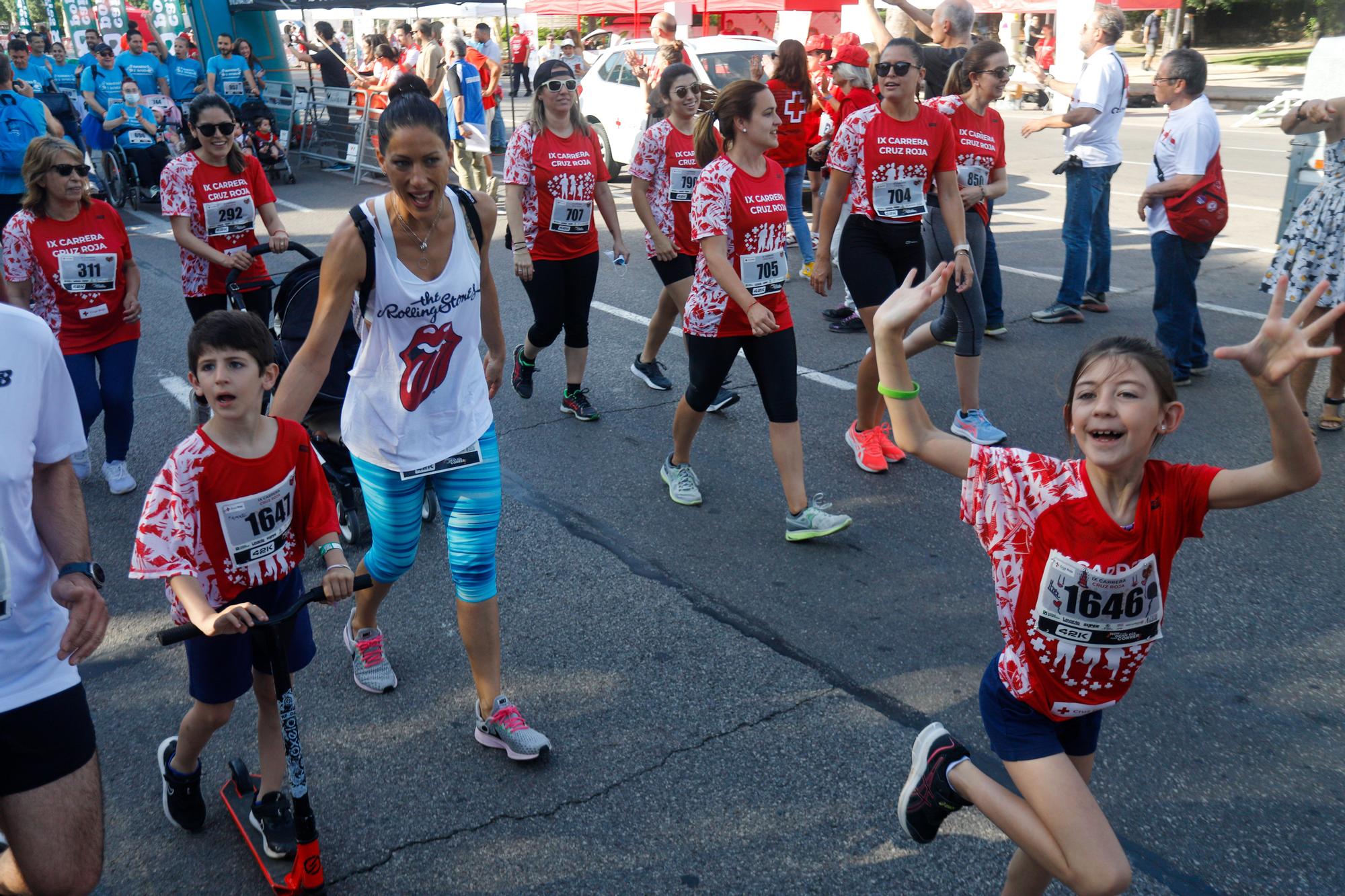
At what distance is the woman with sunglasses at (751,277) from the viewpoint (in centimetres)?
474

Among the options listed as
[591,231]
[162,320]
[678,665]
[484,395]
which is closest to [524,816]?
[678,665]

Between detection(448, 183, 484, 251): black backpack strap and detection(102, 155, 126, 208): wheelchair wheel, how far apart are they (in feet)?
43.3

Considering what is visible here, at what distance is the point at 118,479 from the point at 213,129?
1967 millimetres

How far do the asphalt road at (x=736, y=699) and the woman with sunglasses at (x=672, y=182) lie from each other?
97 cm

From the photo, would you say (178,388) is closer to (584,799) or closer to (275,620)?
(584,799)

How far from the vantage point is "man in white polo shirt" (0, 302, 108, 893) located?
228cm

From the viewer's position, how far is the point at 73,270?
544 centimetres

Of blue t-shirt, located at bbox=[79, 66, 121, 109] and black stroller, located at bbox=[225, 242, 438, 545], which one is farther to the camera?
blue t-shirt, located at bbox=[79, 66, 121, 109]

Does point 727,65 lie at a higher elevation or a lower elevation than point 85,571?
higher

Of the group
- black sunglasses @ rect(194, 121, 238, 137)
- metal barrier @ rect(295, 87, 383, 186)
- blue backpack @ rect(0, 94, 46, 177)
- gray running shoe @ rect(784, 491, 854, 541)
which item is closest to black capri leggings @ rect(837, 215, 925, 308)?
gray running shoe @ rect(784, 491, 854, 541)

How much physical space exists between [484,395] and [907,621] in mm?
1905

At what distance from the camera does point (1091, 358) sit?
7.95ft

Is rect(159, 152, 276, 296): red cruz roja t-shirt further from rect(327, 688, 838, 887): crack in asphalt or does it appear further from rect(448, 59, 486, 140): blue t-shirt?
rect(448, 59, 486, 140): blue t-shirt

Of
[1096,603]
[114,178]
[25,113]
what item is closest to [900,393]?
[1096,603]
